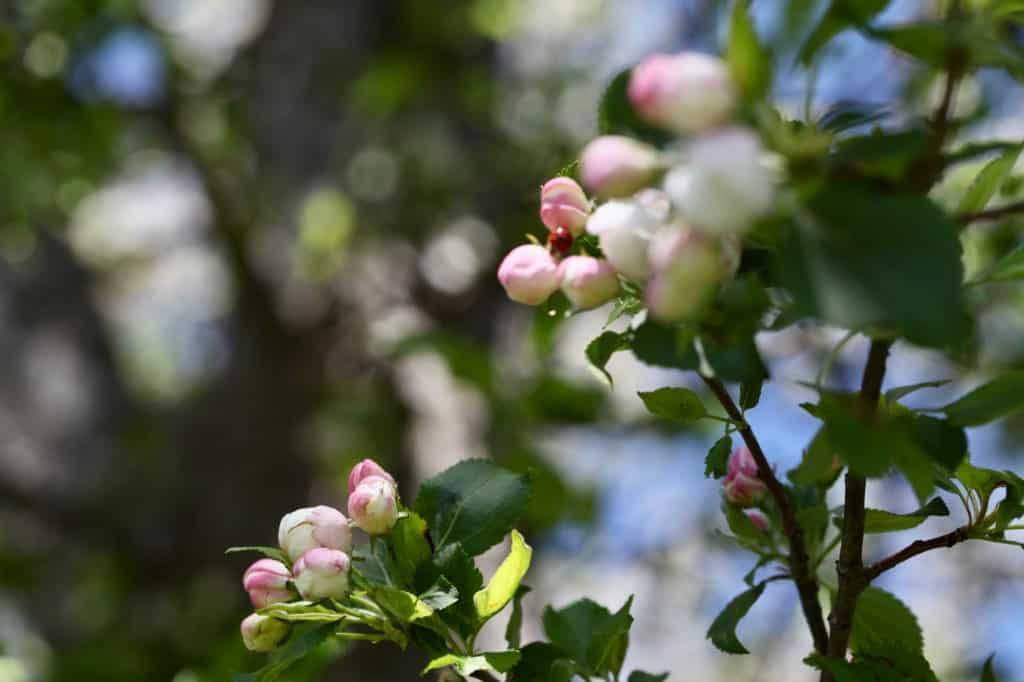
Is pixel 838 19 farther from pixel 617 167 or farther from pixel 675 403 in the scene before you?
pixel 675 403

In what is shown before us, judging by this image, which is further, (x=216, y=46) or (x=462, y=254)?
(x=216, y=46)

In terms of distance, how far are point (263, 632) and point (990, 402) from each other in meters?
0.35

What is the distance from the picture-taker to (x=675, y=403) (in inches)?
20.7

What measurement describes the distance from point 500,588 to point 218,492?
2.51 meters

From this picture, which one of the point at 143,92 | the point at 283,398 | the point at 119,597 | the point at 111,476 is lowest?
the point at 119,597

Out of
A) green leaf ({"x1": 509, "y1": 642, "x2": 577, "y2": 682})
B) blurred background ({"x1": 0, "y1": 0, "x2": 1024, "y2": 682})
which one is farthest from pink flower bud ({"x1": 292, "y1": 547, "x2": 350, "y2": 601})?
blurred background ({"x1": 0, "y1": 0, "x2": 1024, "y2": 682})

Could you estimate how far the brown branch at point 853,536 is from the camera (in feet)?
1.34

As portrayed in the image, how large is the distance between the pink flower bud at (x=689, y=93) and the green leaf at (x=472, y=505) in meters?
0.27

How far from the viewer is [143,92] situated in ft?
8.07

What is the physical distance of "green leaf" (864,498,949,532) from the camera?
522 mm

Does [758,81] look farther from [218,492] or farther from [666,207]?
[218,492]

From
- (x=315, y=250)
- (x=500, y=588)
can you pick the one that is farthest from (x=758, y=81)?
(x=315, y=250)

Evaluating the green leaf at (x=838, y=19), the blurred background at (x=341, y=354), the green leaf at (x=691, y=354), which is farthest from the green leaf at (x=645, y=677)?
the blurred background at (x=341, y=354)

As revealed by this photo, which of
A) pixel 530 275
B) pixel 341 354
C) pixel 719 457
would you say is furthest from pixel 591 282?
pixel 341 354
